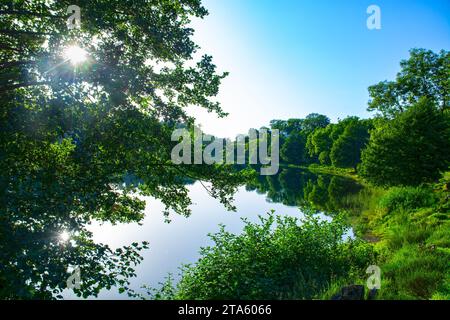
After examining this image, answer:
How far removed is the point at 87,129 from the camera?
7922mm

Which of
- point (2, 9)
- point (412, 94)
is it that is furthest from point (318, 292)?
point (412, 94)

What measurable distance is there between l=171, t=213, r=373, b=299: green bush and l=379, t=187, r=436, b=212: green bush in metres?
9.51

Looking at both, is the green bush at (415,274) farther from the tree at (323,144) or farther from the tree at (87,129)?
the tree at (323,144)

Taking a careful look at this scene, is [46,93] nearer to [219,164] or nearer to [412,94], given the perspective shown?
[219,164]

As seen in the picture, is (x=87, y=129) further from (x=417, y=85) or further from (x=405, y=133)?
(x=417, y=85)

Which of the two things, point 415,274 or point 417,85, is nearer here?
point 415,274

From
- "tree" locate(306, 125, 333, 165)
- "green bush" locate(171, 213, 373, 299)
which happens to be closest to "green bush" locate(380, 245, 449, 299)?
"green bush" locate(171, 213, 373, 299)

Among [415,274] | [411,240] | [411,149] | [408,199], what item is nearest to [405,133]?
[411,149]

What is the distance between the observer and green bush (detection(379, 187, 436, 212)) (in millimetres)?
20078

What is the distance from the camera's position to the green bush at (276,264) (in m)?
9.86

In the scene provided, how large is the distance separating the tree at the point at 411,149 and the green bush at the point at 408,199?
8.75 ft

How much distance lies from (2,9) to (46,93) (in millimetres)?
3149

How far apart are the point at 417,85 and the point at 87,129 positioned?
4871 centimetres

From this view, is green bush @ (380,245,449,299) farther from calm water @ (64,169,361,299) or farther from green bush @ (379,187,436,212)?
green bush @ (379,187,436,212)
